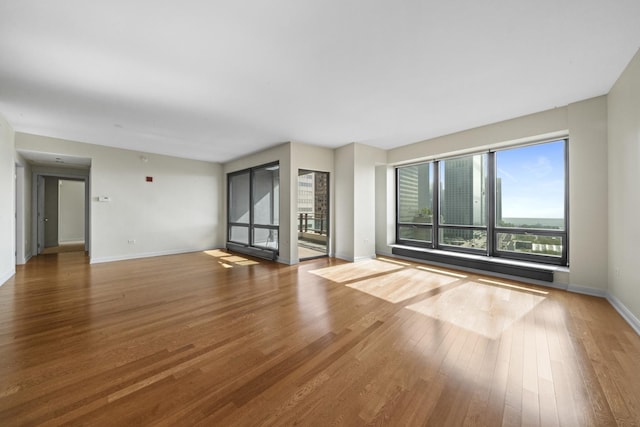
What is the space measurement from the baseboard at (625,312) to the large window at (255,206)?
5.69m

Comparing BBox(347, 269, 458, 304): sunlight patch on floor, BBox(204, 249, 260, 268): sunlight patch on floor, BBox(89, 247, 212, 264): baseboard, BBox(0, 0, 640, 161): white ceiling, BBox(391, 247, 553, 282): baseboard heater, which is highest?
BBox(0, 0, 640, 161): white ceiling

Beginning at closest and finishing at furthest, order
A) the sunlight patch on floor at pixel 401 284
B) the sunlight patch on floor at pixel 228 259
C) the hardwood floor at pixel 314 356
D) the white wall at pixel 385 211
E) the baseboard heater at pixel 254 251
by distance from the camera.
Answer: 1. the hardwood floor at pixel 314 356
2. the sunlight patch on floor at pixel 401 284
3. the sunlight patch on floor at pixel 228 259
4. the baseboard heater at pixel 254 251
5. the white wall at pixel 385 211

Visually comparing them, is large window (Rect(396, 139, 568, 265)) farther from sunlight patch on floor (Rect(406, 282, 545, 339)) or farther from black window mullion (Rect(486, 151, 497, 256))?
sunlight patch on floor (Rect(406, 282, 545, 339))

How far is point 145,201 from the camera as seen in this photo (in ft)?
21.4

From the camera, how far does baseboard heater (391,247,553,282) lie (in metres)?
4.00

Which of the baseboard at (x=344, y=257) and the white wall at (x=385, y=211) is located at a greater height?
the white wall at (x=385, y=211)

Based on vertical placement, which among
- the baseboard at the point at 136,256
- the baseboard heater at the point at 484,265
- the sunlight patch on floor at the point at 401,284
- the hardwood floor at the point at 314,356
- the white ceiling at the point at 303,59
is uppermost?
the white ceiling at the point at 303,59

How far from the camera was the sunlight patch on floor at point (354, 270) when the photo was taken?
4.51 m

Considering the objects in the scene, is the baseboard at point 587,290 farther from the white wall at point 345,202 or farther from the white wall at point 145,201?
the white wall at point 145,201

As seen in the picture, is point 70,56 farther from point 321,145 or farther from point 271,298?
point 321,145

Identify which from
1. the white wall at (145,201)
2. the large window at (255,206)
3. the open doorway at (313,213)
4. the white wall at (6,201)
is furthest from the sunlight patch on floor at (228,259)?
the white wall at (6,201)

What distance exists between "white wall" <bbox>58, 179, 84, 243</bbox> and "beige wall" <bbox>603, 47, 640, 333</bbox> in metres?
13.9

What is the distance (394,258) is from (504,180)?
2.86m

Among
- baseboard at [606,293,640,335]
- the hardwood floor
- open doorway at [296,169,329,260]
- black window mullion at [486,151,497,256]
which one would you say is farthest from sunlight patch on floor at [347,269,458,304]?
open doorway at [296,169,329,260]
